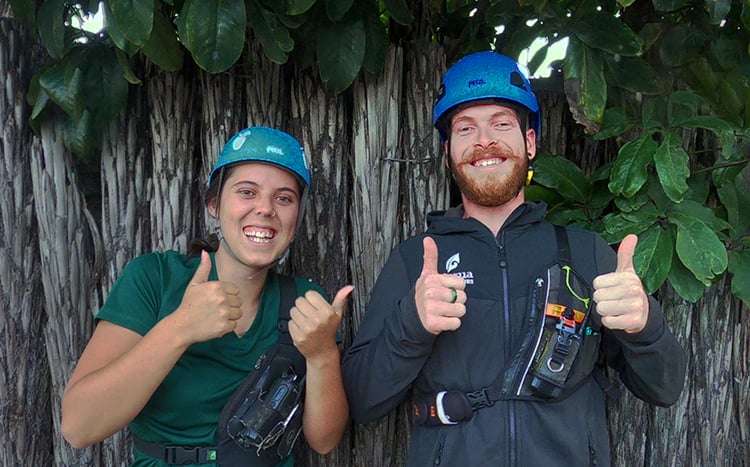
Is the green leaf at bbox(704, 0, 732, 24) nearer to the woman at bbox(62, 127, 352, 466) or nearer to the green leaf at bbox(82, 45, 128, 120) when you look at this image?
the woman at bbox(62, 127, 352, 466)

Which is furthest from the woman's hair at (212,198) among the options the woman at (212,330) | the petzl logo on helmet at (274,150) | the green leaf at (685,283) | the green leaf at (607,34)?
the green leaf at (685,283)

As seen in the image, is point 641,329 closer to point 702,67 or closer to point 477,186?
point 477,186

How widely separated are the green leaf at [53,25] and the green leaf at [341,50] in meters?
0.89

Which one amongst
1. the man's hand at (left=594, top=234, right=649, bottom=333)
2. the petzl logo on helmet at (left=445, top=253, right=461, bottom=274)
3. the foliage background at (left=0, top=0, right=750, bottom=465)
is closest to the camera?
the man's hand at (left=594, top=234, right=649, bottom=333)

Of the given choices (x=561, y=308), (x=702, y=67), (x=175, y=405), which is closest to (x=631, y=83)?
(x=702, y=67)

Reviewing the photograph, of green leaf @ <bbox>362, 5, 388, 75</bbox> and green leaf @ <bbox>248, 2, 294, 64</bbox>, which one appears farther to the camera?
green leaf @ <bbox>362, 5, 388, 75</bbox>

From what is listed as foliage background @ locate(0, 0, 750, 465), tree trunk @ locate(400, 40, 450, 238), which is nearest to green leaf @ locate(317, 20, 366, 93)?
foliage background @ locate(0, 0, 750, 465)

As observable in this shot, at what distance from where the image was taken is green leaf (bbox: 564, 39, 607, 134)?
2031 mm

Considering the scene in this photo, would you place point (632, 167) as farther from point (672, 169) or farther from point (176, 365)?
point (176, 365)

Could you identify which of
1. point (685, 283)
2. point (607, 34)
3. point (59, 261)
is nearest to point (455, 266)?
point (685, 283)

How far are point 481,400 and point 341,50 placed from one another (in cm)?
126

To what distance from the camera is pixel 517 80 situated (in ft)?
6.80

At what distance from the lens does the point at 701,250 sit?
6.61 feet

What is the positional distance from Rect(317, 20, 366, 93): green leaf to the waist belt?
4.26 feet
